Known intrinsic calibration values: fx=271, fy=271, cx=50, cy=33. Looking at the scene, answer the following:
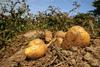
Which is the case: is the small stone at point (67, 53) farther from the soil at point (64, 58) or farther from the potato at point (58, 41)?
the potato at point (58, 41)

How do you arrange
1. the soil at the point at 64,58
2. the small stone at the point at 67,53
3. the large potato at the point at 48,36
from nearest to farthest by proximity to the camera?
the soil at the point at 64,58 < the small stone at the point at 67,53 < the large potato at the point at 48,36

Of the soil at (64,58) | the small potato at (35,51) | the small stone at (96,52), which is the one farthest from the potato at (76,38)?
the small potato at (35,51)

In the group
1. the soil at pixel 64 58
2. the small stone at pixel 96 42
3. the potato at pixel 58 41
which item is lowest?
the soil at pixel 64 58

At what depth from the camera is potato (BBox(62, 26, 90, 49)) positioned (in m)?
4.61

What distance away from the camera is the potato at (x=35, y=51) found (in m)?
4.60

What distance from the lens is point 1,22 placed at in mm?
6914

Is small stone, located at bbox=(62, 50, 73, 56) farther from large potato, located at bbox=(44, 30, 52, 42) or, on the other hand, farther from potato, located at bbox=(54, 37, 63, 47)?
large potato, located at bbox=(44, 30, 52, 42)

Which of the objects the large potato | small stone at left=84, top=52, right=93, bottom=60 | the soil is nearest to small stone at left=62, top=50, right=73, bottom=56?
the soil

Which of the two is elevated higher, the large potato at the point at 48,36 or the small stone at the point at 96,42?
the large potato at the point at 48,36

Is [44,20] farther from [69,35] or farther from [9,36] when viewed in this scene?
[69,35]

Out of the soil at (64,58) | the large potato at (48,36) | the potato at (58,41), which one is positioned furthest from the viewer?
the large potato at (48,36)

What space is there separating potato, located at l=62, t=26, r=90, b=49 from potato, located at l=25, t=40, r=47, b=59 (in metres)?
0.38

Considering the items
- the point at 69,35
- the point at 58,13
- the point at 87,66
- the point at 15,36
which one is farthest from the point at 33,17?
the point at 87,66

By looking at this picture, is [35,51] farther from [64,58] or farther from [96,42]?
[96,42]
